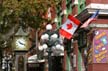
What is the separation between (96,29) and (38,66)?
26.4m

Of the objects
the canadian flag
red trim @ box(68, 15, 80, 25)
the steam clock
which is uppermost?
red trim @ box(68, 15, 80, 25)

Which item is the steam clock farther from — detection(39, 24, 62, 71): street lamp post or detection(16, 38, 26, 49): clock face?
detection(39, 24, 62, 71): street lamp post

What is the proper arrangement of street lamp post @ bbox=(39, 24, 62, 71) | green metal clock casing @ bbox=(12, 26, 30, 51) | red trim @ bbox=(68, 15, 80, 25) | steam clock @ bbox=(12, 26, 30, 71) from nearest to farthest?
1. steam clock @ bbox=(12, 26, 30, 71)
2. green metal clock casing @ bbox=(12, 26, 30, 51)
3. street lamp post @ bbox=(39, 24, 62, 71)
4. red trim @ bbox=(68, 15, 80, 25)

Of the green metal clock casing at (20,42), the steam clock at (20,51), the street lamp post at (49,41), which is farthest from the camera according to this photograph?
the street lamp post at (49,41)

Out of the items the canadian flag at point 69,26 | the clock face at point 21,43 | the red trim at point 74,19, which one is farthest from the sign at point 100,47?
the clock face at point 21,43

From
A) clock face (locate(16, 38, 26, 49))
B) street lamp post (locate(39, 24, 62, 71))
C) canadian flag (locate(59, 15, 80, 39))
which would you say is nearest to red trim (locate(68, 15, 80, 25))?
canadian flag (locate(59, 15, 80, 39))

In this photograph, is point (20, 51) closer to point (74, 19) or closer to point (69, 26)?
point (69, 26)

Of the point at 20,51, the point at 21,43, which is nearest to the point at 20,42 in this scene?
the point at 21,43

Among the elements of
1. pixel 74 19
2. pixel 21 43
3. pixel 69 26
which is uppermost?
pixel 74 19

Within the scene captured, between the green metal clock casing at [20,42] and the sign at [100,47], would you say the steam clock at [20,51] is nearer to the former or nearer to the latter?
the green metal clock casing at [20,42]

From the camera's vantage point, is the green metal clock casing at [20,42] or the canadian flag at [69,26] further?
the canadian flag at [69,26]

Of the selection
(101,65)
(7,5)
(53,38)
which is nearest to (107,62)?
(101,65)

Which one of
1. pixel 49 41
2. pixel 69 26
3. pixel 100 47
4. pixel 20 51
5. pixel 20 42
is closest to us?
pixel 20 51

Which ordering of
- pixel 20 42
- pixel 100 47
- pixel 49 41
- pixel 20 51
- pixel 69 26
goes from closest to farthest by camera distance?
pixel 20 51 → pixel 20 42 → pixel 49 41 → pixel 69 26 → pixel 100 47
